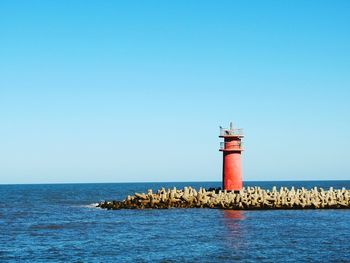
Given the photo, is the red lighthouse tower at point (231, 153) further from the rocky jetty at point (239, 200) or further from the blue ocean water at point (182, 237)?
the blue ocean water at point (182, 237)

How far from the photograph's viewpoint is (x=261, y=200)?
40000mm

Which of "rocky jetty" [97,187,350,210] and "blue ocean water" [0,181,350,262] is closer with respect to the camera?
"blue ocean water" [0,181,350,262]

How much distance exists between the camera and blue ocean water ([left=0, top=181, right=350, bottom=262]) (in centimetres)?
2173

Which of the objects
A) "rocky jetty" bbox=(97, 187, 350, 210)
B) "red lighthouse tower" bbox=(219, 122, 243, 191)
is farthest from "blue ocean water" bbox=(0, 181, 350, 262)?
"red lighthouse tower" bbox=(219, 122, 243, 191)

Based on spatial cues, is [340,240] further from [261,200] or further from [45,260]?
[261,200]

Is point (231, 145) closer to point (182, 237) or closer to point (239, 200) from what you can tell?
point (239, 200)

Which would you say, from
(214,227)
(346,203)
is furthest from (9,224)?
(346,203)

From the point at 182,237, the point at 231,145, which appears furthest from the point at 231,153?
the point at 182,237

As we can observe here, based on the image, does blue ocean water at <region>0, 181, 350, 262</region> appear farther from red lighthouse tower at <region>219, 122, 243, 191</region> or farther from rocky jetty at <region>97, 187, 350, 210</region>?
red lighthouse tower at <region>219, 122, 243, 191</region>

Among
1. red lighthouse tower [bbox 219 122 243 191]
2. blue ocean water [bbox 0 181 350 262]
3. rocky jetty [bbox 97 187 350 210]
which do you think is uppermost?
red lighthouse tower [bbox 219 122 243 191]

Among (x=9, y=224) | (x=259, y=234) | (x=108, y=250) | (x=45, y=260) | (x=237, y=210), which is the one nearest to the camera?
(x=45, y=260)

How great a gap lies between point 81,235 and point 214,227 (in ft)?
21.2

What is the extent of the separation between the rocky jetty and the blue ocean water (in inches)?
54.6

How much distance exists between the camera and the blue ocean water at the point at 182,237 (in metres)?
21.7
